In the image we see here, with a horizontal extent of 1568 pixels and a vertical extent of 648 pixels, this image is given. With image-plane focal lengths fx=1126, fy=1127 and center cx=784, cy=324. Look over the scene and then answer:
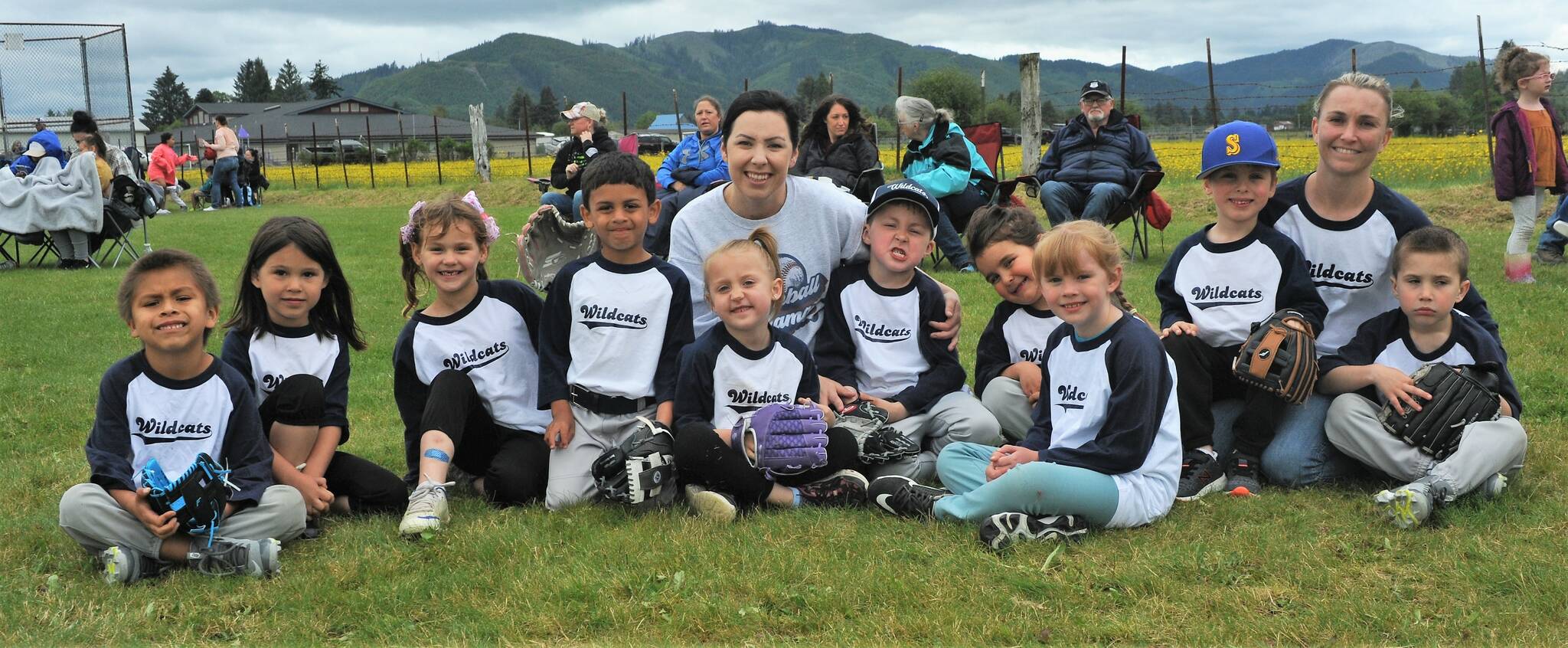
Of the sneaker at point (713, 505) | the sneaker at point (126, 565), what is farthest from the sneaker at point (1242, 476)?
the sneaker at point (126, 565)

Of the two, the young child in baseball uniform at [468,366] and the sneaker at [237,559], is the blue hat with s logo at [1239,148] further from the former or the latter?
the sneaker at [237,559]

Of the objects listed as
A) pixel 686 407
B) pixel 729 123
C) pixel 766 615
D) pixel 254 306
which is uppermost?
pixel 729 123

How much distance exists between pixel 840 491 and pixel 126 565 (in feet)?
7.30

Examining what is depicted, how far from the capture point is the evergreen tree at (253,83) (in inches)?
4417

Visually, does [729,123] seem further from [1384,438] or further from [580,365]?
[1384,438]

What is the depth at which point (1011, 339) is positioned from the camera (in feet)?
14.5

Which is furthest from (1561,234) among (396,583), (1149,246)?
(396,583)

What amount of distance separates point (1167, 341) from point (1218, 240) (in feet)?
1.44

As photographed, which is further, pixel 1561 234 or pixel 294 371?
pixel 1561 234

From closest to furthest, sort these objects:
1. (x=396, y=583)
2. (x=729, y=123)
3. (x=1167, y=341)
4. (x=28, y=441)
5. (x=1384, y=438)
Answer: (x=396, y=583) < (x=1384, y=438) < (x=1167, y=341) < (x=729, y=123) < (x=28, y=441)

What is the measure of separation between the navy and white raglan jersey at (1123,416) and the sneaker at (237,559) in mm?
2410

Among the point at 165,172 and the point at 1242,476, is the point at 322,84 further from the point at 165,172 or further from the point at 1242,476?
the point at 1242,476

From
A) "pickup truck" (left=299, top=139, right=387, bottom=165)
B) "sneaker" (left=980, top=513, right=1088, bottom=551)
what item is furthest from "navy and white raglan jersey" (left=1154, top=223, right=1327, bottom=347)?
"pickup truck" (left=299, top=139, right=387, bottom=165)

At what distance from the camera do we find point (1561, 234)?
9.36 metres
